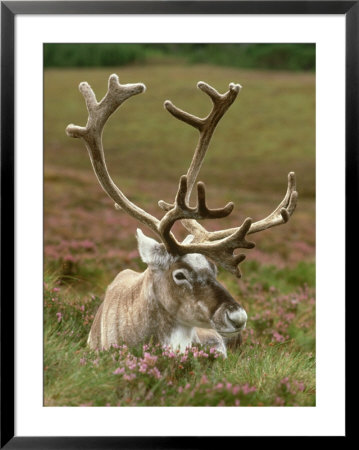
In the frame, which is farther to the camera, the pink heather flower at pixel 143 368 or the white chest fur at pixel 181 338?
the white chest fur at pixel 181 338

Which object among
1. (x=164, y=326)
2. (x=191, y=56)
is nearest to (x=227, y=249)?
(x=164, y=326)

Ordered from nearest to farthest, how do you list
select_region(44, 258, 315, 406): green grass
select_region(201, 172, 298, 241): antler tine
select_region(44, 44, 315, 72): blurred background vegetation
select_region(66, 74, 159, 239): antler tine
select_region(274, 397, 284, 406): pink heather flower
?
select_region(44, 258, 315, 406): green grass
select_region(274, 397, 284, 406): pink heather flower
select_region(66, 74, 159, 239): antler tine
select_region(201, 172, 298, 241): antler tine
select_region(44, 44, 315, 72): blurred background vegetation

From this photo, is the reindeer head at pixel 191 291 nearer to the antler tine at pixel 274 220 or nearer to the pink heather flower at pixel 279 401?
the antler tine at pixel 274 220

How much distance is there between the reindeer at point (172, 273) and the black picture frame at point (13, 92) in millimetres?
524

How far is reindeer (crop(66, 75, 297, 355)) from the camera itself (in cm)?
473

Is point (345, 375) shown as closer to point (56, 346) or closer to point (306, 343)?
point (306, 343)

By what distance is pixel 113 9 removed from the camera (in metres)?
4.62

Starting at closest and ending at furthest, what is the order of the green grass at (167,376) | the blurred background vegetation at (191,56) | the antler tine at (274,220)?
the green grass at (167,376), the antler tine at (274,220), the blurred background vegetation at (191,56)

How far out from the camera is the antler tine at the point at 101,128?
490 centimetres

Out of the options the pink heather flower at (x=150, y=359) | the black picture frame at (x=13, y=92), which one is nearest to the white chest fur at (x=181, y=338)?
the pink heather flower at (x=150, y=359)

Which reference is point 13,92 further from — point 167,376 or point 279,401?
point 279,401

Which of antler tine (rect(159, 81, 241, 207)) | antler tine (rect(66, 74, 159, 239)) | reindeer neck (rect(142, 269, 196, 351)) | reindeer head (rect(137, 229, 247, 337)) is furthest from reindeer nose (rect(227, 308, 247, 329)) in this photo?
antler tine (rect(159, 81, 241, 207))

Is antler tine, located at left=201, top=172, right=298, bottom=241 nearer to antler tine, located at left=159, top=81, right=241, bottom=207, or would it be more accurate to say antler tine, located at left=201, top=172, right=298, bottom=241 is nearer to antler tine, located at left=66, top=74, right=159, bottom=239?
antler tine, located at left=159, top=81, right=241, bottom=207

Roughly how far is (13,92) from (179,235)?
653cm
